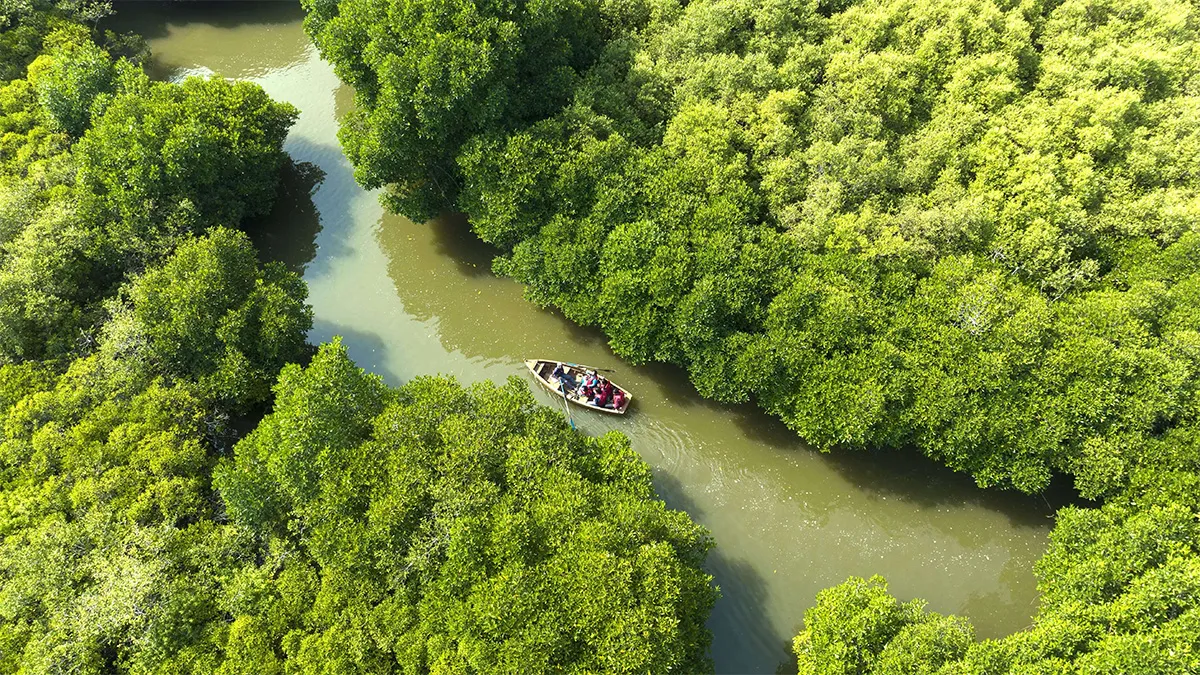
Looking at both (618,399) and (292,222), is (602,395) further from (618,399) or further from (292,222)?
(292,222)

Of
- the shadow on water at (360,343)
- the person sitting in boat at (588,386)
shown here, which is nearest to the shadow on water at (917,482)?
the person sitting in boat at (588,386)

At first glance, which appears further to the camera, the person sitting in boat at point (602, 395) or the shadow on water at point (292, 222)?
the shadow on water at point (292, 222)

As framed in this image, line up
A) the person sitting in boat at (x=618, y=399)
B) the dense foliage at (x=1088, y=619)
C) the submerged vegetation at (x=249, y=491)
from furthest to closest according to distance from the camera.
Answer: the person sitting in boat at (x=618, y=399), the submerged vegetation at (x=249, y=491), the dense foliage at (x=1088, y=619)

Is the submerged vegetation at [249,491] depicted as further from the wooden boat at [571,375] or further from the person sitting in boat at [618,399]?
the person sitting in boat at [618,399]

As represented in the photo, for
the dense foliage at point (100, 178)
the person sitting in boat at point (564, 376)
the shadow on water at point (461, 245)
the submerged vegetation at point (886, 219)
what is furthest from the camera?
the shadow on water at point (461, 245)

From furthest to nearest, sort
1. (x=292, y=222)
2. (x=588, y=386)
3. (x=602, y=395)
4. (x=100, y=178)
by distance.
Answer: (x=292, y=222) < (x=100, y=178) < (x=588, y=386) < (x=602, y=395)

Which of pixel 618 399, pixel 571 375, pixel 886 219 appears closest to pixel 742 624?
pixel 618 399

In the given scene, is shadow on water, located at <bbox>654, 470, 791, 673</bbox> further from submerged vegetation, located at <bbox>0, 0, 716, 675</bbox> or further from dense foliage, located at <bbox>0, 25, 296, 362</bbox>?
dense foliage, located at <bbox>0, 25, 296, 362</bbox>

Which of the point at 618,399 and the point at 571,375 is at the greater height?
the point at 618,399
